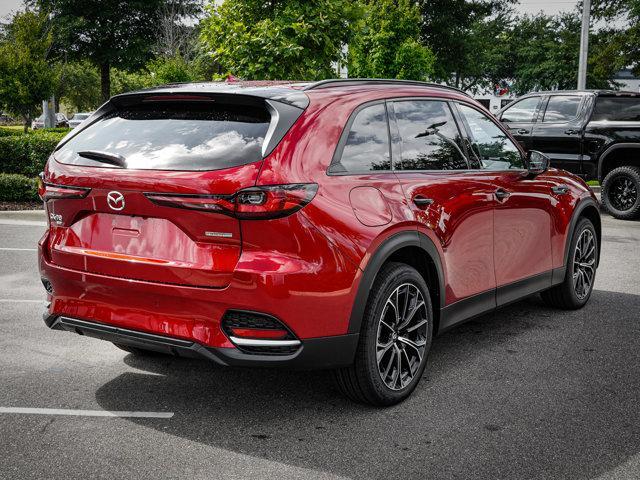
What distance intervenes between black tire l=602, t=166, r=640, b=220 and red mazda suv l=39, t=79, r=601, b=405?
869 cm

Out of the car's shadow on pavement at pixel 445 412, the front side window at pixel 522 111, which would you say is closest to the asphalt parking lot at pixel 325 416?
the car's shadow on pavement at pixel 445 412

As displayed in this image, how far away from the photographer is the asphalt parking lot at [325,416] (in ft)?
11.7

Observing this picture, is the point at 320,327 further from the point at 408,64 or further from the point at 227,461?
the point at 408,64

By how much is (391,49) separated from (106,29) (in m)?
28.2

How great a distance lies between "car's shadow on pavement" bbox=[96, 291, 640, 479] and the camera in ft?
11.9

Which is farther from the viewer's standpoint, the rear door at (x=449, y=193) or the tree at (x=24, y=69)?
the tree at (x=24, y=69)

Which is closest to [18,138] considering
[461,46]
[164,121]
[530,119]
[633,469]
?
[530,119]

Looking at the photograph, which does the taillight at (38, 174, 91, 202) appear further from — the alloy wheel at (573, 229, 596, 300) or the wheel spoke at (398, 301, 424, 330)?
the alloy wheel at (573, 229, 596, 300)

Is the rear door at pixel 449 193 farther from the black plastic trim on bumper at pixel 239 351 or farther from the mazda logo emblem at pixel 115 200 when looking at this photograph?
Result: the mazda logo emblem at pixel 115 200

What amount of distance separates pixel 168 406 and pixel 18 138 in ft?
41.1

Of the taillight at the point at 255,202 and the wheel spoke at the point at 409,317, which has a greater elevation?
the taillight at the point at 255,202

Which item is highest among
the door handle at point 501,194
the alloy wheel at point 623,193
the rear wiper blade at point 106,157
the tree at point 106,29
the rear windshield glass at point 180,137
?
the tree at point 106,29

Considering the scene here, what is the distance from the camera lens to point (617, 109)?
1282cm

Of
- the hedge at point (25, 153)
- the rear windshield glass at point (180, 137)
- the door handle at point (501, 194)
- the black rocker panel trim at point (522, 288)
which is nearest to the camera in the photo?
the rear windshield glass at point (180, 137)
